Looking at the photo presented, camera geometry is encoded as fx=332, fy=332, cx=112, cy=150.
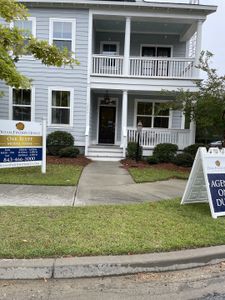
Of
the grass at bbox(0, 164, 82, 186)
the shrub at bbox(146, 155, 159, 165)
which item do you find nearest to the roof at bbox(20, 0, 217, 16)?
the shrub at bbox(146, 155, 159, 165)

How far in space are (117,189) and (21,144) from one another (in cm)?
344

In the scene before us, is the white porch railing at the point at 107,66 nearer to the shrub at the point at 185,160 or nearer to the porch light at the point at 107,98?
the porch light at the point at 107,98

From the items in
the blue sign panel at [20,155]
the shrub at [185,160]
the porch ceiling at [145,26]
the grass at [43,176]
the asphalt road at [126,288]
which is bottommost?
the asphalt road at [126,288]

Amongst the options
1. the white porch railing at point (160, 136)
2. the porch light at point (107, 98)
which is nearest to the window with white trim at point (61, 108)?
the porch light at point (107, 98)

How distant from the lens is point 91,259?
13.8ft

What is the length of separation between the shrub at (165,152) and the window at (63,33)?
20.3 feet

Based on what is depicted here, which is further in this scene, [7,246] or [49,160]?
[49,160]

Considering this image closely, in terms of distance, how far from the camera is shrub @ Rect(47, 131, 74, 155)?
50.7 feet

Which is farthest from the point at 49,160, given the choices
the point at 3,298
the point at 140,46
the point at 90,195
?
the point at 3,298

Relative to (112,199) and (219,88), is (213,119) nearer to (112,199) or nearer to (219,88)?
(219,88)

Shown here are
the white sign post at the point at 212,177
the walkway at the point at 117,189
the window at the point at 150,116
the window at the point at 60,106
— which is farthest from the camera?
the window at the point at 150,116

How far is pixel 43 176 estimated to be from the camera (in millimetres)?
10047

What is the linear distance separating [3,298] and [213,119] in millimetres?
10258

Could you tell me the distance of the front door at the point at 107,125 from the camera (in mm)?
18266
